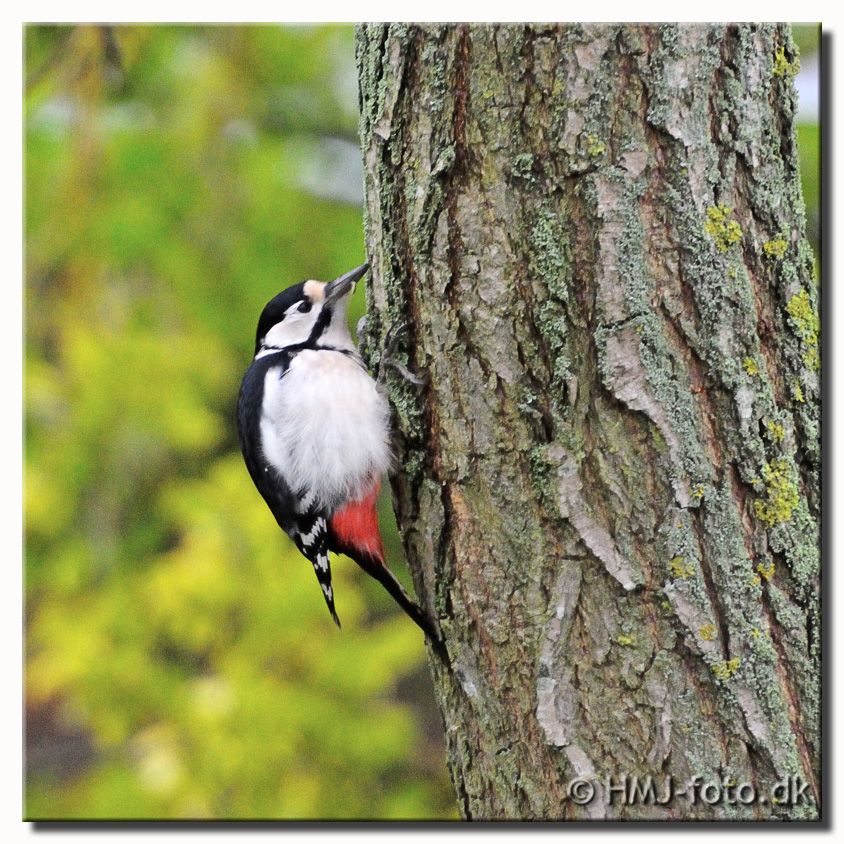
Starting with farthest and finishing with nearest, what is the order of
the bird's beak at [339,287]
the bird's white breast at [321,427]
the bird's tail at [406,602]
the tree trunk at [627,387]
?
the bird's beak at [339,287], the bird's white breast at [321,427], the bird's tail at [406,602], the tree trunk at [627,387]

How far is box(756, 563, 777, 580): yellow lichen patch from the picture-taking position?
1328 millimetres

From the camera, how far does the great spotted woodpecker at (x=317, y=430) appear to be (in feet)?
5.73

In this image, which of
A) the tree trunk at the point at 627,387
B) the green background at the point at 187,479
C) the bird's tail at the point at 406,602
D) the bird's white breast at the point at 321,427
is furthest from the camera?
the green background at the point at 187,479

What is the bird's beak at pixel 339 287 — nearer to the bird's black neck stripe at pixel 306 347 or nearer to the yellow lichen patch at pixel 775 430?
the bird's black neck stripe at pixel 306 347

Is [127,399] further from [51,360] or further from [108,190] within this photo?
[108,190]

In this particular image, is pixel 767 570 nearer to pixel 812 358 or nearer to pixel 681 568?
pixel 681 568

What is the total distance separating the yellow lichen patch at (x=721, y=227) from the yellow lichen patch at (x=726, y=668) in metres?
0.58

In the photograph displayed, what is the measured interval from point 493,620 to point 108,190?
1920mm

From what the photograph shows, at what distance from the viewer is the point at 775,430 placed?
52.7 inches

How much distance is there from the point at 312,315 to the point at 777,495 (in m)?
0.99

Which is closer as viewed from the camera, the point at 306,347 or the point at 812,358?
the point at 812,358

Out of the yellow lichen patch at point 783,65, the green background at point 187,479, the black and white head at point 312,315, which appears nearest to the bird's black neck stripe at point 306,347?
the black and white head at point 312,315

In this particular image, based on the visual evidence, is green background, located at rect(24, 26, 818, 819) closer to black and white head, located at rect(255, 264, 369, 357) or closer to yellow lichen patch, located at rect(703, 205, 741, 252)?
black and white head, located at rect(255, 264, 369, 357)

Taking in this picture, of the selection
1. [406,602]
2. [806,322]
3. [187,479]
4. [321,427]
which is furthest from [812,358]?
[187,479]
